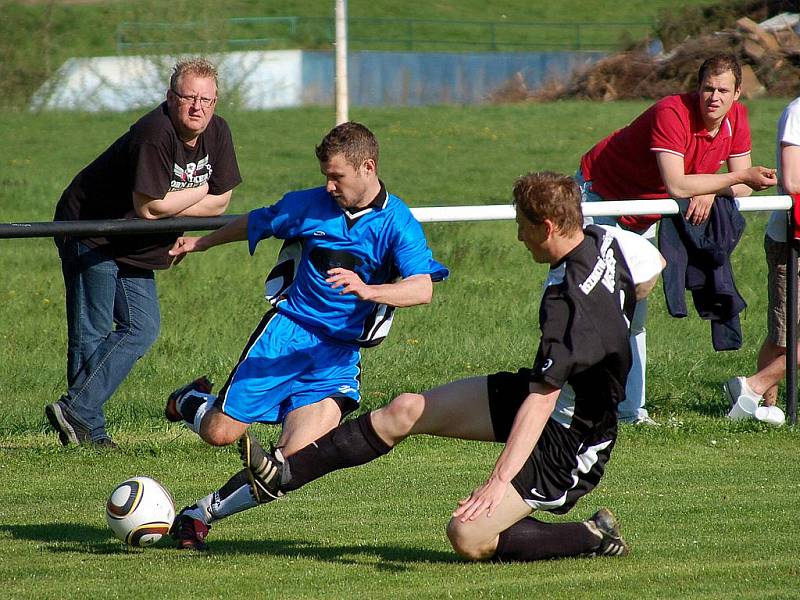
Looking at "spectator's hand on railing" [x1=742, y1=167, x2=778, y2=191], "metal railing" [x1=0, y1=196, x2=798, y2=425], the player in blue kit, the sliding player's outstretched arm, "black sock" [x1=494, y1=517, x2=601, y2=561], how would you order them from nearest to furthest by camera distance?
the sliding player's outstretched arm
"black sock" [x1=494, y1=517, x2=601, y2=561]
the player in blue kit
"metal railing" [x1=0, y1=196, x2=798, y2=425]
"spectator's hand on railing" [x1=742, y1=167, x2=778, y2=191]

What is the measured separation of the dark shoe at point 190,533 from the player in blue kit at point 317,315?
2 centimetres

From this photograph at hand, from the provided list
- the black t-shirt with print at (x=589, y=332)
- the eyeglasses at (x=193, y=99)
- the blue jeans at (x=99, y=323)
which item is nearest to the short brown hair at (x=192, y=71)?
the eyeglasses at (x=193, y=99)

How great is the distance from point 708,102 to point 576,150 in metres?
18.3

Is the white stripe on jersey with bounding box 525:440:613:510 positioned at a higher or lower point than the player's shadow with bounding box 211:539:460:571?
higher

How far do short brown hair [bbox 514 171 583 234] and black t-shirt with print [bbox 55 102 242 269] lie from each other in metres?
2.81

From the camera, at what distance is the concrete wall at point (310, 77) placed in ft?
108

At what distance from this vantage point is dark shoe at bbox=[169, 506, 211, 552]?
18.2 feet

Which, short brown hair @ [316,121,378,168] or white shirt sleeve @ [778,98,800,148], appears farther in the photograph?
white shirt sleeve @ [778,98,800,148]

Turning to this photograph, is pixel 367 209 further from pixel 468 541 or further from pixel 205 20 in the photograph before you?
pixel 205 20

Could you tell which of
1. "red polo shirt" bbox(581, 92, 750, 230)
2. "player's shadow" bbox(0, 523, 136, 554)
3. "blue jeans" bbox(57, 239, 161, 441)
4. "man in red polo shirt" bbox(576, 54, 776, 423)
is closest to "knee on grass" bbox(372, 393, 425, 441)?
"player's shadow" bbox(0, 523, 136, 554)

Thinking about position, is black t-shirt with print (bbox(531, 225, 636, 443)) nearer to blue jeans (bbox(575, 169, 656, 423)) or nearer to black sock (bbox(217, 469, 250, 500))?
black sock (bbox(217, 469, 250, 500))

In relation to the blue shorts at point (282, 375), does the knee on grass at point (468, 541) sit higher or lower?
lower

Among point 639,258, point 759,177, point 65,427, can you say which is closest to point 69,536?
point 65,427

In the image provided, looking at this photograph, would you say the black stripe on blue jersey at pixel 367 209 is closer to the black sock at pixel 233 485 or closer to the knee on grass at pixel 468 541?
the black sock at pixel 233 485
